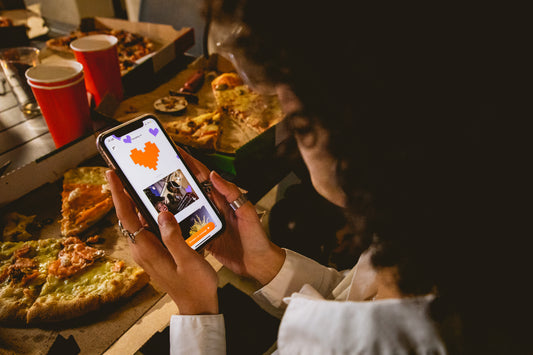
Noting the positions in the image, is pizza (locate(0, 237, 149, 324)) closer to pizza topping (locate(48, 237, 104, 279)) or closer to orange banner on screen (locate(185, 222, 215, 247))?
pizza topping (locate(48, 237, 104, 279))

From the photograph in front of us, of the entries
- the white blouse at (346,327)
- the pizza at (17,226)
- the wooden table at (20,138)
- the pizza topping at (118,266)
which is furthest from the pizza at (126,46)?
the white blouse at (346,327)

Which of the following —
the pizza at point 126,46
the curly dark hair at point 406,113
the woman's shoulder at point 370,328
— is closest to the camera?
the curly dark hair at point 406,113

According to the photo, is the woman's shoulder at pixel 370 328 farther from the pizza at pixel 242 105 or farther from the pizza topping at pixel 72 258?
the pizza at pixel 242 105

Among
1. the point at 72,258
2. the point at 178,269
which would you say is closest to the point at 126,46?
the point at 72,258

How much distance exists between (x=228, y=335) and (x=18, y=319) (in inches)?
25.3

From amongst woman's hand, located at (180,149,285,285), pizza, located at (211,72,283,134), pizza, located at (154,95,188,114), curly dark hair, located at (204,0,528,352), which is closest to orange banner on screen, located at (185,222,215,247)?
woman's hand, located at (180,149,285,285)

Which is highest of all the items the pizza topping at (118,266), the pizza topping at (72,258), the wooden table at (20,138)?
the wooden table at (20,138)

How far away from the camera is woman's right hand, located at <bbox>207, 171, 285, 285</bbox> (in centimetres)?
119

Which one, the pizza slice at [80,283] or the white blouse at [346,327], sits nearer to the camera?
the white blouse at [346,327]

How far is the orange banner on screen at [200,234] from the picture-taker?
3.61 feet

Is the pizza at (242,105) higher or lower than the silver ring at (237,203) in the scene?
lower

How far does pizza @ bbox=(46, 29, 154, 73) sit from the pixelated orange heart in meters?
1.50

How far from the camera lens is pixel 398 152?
58cm

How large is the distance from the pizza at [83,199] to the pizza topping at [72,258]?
7 centimetres
